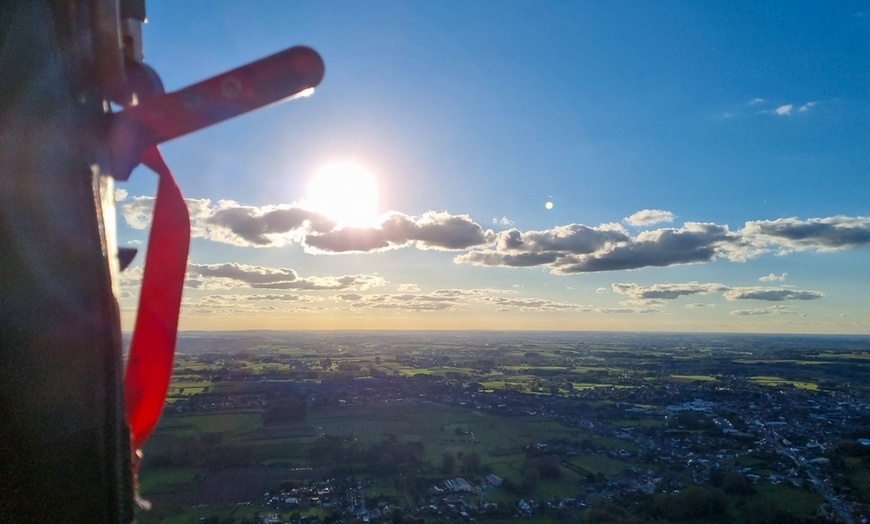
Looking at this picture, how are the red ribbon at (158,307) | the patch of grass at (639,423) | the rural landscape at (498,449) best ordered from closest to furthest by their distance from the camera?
the red ribbon at (158,307) < the rural landscape at (498,449) < the patch of grass at (639,423)

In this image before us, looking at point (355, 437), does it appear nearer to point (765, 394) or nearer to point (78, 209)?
point (78, 209)

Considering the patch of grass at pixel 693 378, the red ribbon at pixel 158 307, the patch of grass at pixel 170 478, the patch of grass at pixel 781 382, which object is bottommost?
the patch of grass at pixel 170 478

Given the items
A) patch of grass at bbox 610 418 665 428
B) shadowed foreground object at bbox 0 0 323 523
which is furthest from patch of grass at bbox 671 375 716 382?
shadowed foreground object at bbox 0 0 323 523

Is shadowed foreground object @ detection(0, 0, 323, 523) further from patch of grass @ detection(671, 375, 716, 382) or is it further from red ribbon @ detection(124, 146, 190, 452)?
patch of grass @ detection(671, 375, 716, 382)

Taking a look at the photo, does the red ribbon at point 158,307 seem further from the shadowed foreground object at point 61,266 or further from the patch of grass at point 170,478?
the patch of grass at point 170,478

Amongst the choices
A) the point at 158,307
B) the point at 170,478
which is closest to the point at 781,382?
the point at 170,478

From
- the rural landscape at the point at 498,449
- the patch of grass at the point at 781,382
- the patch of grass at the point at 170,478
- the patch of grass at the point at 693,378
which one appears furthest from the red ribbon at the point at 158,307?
the patch of grass at the point at 693,378
